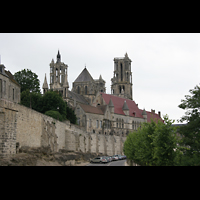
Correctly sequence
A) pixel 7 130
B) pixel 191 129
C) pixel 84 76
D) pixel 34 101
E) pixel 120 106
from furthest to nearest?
pixel 84 76 → pixel 120 106 → pixel 34 101 → pixel 191 129 → pixel 7 130

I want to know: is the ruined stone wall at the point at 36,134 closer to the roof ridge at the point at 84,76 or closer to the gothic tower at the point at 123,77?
the roof ridge at the point at 84,76

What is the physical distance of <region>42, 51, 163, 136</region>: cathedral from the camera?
76.4 m

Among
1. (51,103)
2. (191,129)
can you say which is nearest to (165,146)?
(191,129)

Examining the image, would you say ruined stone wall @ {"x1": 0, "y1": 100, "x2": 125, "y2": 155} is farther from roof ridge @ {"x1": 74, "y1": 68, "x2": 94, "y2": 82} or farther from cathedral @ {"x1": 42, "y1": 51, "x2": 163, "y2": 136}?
roof ridge @ {"x1": 74, "y1": 68, "x2": 94, "y2": 82}

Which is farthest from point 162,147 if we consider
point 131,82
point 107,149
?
point 131,82

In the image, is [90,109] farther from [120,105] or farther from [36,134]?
[36,134]

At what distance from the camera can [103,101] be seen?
93.2 m

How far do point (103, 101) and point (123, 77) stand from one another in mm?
38567

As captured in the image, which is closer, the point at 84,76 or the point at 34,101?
the point at 34,101

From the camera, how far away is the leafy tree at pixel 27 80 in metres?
71.0

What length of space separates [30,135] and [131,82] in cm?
10423

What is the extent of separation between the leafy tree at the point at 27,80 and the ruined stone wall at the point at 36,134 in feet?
61.5

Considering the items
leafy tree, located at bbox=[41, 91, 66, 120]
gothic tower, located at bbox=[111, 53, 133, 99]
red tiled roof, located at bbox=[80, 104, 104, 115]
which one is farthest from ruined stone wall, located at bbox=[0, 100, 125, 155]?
gothic tower, located at bbox=[111, 53, 133, 99]

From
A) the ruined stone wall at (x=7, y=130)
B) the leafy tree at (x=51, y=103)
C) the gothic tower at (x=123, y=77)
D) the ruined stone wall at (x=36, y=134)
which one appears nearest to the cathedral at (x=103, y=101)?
the gothic tower at (x=123, y=77)
